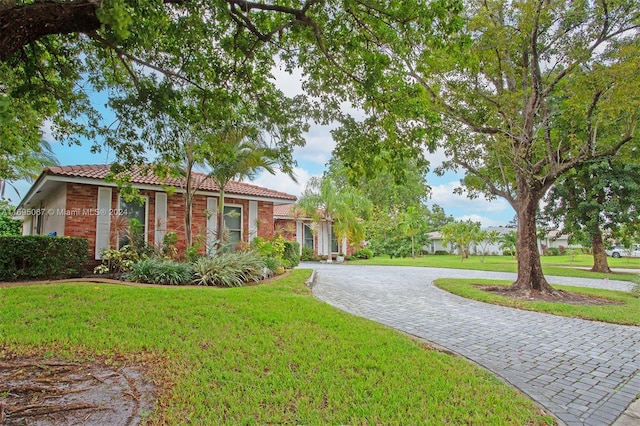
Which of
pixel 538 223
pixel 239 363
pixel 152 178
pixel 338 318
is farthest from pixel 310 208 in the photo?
pixel 239 363

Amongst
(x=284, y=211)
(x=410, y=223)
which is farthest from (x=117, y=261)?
(x=410, y=223)

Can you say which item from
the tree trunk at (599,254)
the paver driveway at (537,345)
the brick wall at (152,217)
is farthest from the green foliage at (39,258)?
the tree trunk at (599,254)

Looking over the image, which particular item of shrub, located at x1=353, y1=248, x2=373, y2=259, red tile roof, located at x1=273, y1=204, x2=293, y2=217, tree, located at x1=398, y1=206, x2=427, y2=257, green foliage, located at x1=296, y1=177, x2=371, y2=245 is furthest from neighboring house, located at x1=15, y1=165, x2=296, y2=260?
tree, located at x1=398, y1=206, x2=427, y2=257

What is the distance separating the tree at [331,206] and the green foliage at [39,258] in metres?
14.1

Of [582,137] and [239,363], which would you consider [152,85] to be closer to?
[239,363]

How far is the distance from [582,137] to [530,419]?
42.2ft

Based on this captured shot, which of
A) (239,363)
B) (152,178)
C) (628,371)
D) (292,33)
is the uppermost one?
(292,33)

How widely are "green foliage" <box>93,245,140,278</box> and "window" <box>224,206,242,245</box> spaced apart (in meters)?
3.83

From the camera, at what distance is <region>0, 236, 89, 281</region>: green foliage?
30.4 feet

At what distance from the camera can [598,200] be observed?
746 inches

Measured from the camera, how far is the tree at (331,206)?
76.3ft

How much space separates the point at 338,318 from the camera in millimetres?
6387

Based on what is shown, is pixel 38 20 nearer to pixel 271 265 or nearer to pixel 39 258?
pixel 39 258

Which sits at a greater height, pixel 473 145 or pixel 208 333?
pixel 473 145
